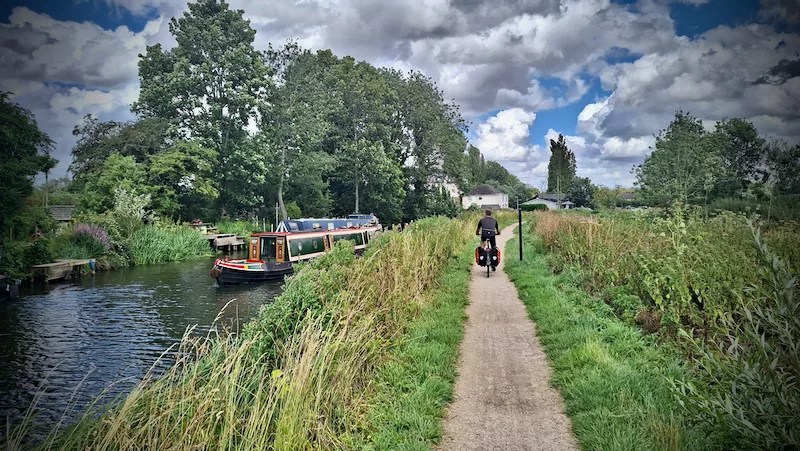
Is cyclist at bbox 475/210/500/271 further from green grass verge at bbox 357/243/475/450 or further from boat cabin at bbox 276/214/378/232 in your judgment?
boat cabin at bbox 276/214/378/232

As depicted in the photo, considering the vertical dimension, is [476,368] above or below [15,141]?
below

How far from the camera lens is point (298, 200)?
42.8m

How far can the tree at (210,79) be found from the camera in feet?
109

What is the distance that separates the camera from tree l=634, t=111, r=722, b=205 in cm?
2505

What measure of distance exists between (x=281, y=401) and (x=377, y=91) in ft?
125

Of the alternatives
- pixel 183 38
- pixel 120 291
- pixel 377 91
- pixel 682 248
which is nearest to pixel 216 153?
pixel 183 38

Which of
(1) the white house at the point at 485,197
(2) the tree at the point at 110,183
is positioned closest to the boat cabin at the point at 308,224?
(2) the tree at the point at 110,183

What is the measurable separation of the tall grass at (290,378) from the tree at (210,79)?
29.7 meters

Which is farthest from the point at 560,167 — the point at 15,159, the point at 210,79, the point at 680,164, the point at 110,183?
the point at 15,159

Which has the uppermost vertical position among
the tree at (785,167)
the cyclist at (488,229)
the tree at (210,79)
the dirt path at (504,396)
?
the tree at (210,79)

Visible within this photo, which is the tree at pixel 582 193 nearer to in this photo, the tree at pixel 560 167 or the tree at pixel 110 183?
the tree at pixel 560 167

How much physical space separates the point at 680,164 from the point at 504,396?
2941cm

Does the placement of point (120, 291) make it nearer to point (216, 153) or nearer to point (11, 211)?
point (11, 211)

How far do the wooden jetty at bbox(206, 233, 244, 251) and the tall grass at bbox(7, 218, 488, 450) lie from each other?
25765 mm
